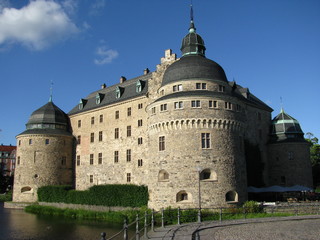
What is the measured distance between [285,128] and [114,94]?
22.2 meters

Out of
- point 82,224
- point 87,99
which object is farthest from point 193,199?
point 87,99

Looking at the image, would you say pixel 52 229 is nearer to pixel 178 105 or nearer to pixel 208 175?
pixel 208 175

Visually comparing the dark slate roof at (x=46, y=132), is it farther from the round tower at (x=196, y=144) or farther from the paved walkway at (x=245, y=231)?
the paved walkway at (x=245, y=231)

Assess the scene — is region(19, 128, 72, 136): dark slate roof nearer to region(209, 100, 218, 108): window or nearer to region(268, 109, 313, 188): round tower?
region(209, 100, 218, 108): window

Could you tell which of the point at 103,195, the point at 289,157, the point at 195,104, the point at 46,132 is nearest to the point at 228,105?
the point at 195,104

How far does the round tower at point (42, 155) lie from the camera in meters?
44.1

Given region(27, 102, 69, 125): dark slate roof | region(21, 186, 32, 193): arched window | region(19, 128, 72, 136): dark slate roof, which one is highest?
region(27, 102, 69, 125): dark slate roof

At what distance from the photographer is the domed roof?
41125mm

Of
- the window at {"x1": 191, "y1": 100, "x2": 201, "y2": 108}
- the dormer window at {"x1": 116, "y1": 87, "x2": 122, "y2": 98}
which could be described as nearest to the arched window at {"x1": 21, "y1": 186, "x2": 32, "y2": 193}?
the dormer window at {"x1": 116, "y1": 87, "x2": 122, "y2": 98}

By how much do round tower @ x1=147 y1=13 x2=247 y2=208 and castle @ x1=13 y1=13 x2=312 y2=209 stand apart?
0.08m

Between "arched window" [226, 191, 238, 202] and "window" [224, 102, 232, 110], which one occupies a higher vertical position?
"window" [224, 102, 232, 110]

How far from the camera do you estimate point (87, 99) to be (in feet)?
163

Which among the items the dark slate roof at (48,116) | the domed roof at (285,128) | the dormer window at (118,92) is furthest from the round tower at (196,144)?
the dark slate roof at (48,116)

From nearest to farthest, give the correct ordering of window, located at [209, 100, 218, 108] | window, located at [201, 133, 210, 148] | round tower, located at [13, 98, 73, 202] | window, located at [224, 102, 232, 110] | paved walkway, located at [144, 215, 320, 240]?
paved walkway, located at [144, 215, 320, 240], window, located at [201, 133, 210, 148], window, located at [209, 100, 218, 108], window, located at [224, 102, 232, 110], round tower, located at [13, 98, 73, 202]
